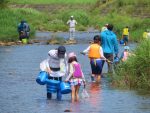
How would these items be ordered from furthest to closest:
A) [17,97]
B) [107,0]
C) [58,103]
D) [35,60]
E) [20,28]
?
1. [107,0]
2. [20,28]
3. [35,60]
4. [17,97]
5. [58,103]

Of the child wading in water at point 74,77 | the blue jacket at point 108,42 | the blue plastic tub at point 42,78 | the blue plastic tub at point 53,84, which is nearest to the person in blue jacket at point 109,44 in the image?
the blue jacket at point 108,42

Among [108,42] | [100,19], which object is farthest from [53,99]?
[100,19]

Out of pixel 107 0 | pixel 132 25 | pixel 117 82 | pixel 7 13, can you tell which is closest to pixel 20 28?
pixel 7 13

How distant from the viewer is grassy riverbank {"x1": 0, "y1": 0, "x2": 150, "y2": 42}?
166 ft

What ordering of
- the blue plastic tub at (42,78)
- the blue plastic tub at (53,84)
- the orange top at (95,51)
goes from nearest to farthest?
the blue plastic tub at (42,78) → the blue plastic tub at (53,84) → the orange top at (95,51)

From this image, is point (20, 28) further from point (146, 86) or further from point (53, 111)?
point (53, 111)

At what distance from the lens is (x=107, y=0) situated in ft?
283

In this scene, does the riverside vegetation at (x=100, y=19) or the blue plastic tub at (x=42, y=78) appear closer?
the blue plastic tub at (x=42, y=78)

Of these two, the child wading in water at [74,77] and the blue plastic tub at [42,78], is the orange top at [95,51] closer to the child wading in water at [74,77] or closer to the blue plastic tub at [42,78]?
the child wading in water at [74,77]

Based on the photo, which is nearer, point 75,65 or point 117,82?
point 75,65

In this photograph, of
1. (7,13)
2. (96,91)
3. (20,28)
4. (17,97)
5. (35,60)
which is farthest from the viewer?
(7,13)

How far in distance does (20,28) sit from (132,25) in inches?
592

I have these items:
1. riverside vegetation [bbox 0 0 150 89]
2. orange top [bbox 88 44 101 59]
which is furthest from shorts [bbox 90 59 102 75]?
riverside vegetation [bbox 0 0 150 89]

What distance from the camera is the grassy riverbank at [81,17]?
50456mm
